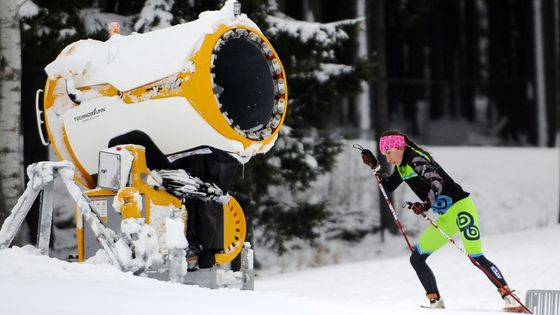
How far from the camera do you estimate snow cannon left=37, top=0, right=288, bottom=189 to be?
7648 millimetres

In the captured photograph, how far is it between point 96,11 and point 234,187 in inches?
119

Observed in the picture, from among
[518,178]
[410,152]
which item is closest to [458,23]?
[518,178]

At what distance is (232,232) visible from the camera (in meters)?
8.35

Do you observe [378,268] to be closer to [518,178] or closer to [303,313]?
[303,313]

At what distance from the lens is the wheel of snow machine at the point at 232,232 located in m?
8.23

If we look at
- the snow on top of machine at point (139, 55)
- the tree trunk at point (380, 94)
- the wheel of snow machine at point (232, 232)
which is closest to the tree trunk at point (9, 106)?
the snow on top of machine at point (139, 55)

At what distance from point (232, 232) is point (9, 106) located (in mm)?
3014

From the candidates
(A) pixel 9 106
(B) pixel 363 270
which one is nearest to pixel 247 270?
(A) pixel 9 106

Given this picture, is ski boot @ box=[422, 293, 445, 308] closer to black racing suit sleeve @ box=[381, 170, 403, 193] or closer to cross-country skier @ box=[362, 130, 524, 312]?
cross-country skier @ box=[362, 130, 524, 312]

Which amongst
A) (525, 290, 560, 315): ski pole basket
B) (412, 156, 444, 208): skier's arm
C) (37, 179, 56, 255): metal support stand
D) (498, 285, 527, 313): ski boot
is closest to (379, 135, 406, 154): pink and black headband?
(412, 156, 444, 208): skier's arm

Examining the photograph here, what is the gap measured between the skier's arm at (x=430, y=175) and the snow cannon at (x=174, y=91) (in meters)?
1.20

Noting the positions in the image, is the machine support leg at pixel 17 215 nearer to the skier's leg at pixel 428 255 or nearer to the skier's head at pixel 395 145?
the skier's head at pixel 395 145

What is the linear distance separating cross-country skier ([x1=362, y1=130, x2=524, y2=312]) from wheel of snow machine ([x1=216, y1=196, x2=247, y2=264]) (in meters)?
1.34

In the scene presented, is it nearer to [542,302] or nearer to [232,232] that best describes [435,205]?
[542,302]
